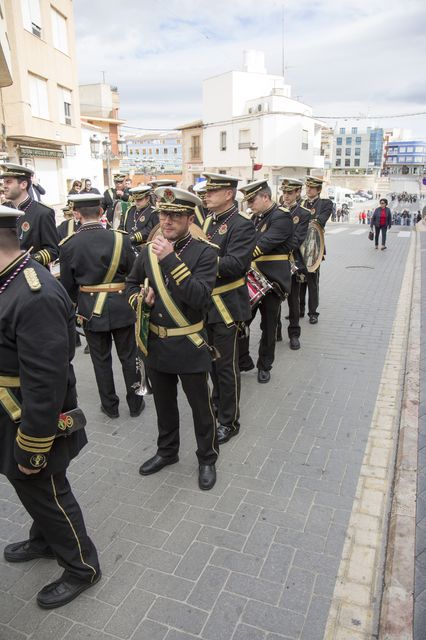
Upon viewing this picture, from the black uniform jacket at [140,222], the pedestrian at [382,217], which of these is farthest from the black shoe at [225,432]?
the pedestrian at [382,217]

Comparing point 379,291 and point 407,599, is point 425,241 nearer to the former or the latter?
point 379,291

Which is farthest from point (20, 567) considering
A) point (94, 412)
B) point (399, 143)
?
point (399, 143)

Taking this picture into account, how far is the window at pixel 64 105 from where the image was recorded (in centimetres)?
2260

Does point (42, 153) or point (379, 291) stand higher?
point (42, 153)

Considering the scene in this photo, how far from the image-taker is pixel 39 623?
2.66m

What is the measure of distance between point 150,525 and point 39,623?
A: 3.02 feet

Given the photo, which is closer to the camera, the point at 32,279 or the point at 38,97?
the point at 32,279

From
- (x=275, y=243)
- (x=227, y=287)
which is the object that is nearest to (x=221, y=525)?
(x=227, y=287)

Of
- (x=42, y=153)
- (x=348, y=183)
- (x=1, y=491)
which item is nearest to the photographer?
(x=1, y=491)

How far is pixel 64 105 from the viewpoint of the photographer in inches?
918

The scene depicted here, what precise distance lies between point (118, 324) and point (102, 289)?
1.21ft

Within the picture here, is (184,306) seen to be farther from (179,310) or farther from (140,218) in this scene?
(140,218)

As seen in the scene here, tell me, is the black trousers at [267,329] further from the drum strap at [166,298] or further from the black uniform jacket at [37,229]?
the black uniform jacket at [37,229]

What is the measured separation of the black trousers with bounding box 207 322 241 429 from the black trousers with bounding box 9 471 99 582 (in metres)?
1.90
